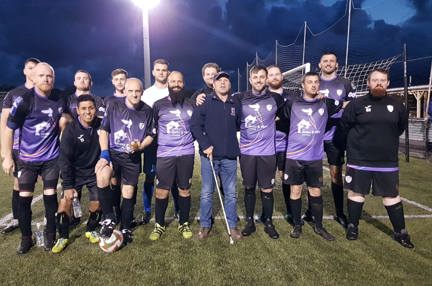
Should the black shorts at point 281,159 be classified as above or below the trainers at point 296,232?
above

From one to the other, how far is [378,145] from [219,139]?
204 cm

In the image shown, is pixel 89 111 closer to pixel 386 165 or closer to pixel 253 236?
pixel 253 236

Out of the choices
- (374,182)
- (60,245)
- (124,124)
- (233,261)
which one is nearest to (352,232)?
(374,182)

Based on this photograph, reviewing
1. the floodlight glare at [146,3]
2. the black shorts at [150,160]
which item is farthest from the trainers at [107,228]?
the floodlight glare at [146,3]

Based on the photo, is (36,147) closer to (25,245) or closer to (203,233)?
(25,245)

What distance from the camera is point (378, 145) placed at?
459 cm

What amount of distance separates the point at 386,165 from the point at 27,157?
14.9 feet

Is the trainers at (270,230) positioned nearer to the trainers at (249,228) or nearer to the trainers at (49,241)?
the trainers at (249,228)

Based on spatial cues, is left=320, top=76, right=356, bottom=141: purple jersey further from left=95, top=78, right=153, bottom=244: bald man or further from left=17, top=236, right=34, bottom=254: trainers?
left=17, top=236, right=34, bottom=254: trainers

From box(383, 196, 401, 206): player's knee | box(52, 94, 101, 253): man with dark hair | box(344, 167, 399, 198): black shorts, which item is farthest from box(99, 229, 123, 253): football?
box(383, 196, 401, 206): player's knee

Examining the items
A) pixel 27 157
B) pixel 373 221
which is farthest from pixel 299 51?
pixel 27 157

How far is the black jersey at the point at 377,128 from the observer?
457cm

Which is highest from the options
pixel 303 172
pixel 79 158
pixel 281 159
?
pixel 79 158

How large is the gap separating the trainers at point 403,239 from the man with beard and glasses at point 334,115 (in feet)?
2.55
